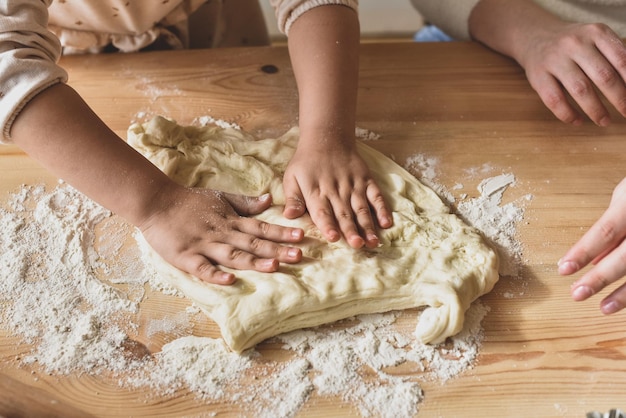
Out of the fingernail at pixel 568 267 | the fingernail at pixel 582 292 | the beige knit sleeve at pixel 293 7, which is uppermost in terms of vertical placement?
the beige knit sleeve at pixel 293 7

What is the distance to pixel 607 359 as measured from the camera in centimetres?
91

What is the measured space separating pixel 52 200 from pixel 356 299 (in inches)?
23.4

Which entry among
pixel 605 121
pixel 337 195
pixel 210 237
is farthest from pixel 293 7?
pixel 605 121

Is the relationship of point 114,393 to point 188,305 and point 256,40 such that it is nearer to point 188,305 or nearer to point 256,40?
point 188,305

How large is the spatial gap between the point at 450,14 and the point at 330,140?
623 mm

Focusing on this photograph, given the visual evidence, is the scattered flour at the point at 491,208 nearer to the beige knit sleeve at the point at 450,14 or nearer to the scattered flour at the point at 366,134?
the scattered flour at the point at 366,134

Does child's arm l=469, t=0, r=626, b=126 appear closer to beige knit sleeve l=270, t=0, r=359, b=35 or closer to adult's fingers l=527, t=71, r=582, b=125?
adult's fingers l=527, t=71, r=582, b=125

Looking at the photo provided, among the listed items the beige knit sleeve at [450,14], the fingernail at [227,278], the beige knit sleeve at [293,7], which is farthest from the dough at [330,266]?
the beige knit sleeve at [450,14]

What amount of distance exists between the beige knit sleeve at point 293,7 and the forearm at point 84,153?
43 centimetres

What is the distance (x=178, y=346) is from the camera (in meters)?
0.92

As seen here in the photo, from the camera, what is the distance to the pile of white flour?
874mm

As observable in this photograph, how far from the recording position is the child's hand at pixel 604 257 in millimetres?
829

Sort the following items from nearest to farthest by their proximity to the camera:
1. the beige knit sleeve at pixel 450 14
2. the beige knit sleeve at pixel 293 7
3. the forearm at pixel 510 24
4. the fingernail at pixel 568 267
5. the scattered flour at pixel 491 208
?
the fingernail at pixel 568 267 → the scattered flour at pixel 491 208 → the beige knit sleeve at pixel 293 7 → the forearm at pixel 510 24 → the beige knit sleeve at pixel 450 14

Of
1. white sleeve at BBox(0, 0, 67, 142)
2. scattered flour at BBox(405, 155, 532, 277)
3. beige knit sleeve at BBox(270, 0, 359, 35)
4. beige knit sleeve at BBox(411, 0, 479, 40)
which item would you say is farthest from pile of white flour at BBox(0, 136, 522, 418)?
beige knit sleeve at BBox(411, 0, 479, 40)
